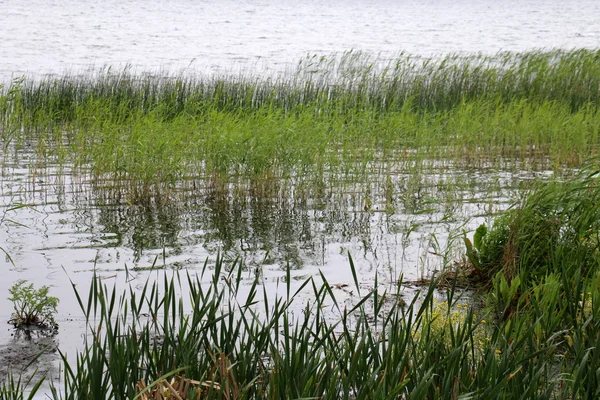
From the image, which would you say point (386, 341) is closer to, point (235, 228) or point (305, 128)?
point (235, 228)

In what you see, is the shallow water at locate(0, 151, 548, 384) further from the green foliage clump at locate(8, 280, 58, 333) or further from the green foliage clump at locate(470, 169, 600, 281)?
the green foliage clump at locate(470, 169, 600, 281)

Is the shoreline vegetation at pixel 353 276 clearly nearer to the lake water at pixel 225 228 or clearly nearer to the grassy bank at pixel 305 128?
the grassy bank at pixel 305 128

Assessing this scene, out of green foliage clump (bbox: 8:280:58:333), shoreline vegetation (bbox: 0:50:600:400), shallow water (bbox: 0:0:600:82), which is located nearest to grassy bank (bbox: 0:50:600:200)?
shoreline vegetation (bbox: 0:50:600:400)

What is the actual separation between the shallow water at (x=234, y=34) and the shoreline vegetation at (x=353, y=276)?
974cm

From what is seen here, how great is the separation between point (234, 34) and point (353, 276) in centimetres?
4331

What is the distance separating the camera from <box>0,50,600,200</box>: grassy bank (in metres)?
8.65

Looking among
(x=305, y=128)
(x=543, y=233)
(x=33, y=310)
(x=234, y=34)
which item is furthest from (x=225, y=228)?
(x=234, y=34)

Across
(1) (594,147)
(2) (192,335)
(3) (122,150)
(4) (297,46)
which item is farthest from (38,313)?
(4) (297,46)

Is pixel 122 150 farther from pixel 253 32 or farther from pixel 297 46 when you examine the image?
pixel 253 32

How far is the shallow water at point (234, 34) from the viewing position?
30.1 metres

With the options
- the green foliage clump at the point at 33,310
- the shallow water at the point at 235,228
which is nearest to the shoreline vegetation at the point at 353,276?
the shallow water at the point at 235,228

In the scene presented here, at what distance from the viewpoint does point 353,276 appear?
11.2 feet

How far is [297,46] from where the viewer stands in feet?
127

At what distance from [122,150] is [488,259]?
466cm
